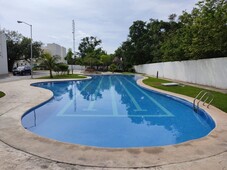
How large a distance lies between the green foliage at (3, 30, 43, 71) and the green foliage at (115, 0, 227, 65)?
56.4ft

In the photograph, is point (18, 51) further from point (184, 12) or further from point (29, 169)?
point (29, 169)

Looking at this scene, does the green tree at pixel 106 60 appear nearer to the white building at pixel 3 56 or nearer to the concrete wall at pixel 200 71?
the white building at pixel 3 56

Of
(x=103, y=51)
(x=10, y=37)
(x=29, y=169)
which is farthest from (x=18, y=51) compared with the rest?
(x=29, y=169)

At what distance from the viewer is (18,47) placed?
40.4 m

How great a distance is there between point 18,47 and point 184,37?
32481mm

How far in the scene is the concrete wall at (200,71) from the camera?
14273mm

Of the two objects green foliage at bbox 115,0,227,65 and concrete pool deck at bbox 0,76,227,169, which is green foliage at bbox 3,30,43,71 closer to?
green foliage at bbox 115,0,227,65

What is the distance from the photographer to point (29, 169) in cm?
372

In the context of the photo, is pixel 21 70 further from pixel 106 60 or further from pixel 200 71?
pixel 200 71

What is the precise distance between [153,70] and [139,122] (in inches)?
970

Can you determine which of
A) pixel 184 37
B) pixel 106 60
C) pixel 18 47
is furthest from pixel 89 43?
pixel 184 37

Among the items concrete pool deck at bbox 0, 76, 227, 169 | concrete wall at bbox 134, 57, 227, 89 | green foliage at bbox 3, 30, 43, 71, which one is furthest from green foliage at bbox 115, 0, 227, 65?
green foliage at bbox 3, 30, 43, 71

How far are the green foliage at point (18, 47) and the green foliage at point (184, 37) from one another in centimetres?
1719

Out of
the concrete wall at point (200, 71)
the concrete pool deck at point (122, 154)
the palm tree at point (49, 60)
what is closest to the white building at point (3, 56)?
the palm tree at point (49, 60)
